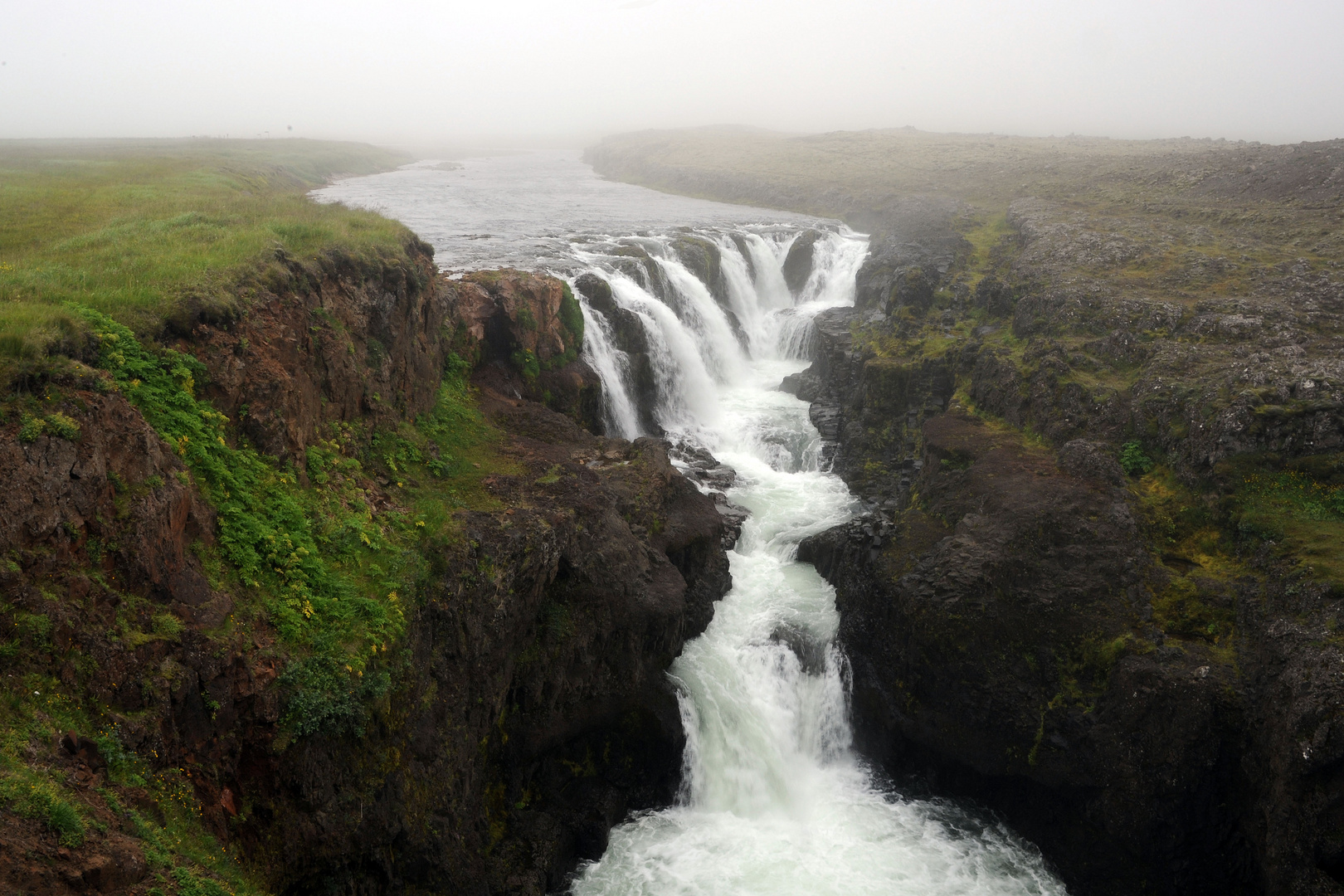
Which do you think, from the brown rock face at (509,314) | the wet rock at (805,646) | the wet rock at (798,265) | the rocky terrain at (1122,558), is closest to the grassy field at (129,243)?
the brown rock face at (509,314)

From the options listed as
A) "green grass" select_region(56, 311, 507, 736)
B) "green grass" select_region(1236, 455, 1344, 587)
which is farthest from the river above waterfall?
"green grass" select_region(1236, 455, 1344, 587)

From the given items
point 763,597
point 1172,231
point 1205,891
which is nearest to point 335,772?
point 763,597

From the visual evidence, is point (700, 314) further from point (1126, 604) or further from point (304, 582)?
point (304, 582)

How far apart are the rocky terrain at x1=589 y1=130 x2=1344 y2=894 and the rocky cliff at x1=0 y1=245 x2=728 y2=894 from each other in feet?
20.9

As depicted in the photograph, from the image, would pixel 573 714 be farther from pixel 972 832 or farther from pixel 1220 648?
pixel 1220 648

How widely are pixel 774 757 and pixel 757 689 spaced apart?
5.44 feet

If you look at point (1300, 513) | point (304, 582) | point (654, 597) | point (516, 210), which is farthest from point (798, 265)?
point (304, 582)

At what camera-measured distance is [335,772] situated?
10953 millimetres

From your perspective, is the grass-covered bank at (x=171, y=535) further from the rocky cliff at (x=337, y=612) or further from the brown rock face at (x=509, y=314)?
the brown rock face at (x=509, y=314)

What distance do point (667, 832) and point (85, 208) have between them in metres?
23.1

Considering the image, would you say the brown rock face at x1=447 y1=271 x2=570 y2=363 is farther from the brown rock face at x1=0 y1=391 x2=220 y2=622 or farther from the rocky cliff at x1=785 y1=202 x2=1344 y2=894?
the brown rock face at x1=0 y1=391 x2=220 y2=622

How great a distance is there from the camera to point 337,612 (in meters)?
11.8

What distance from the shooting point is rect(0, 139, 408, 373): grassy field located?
38.2 ft

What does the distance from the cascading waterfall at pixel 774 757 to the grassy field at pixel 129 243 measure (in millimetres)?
11123
